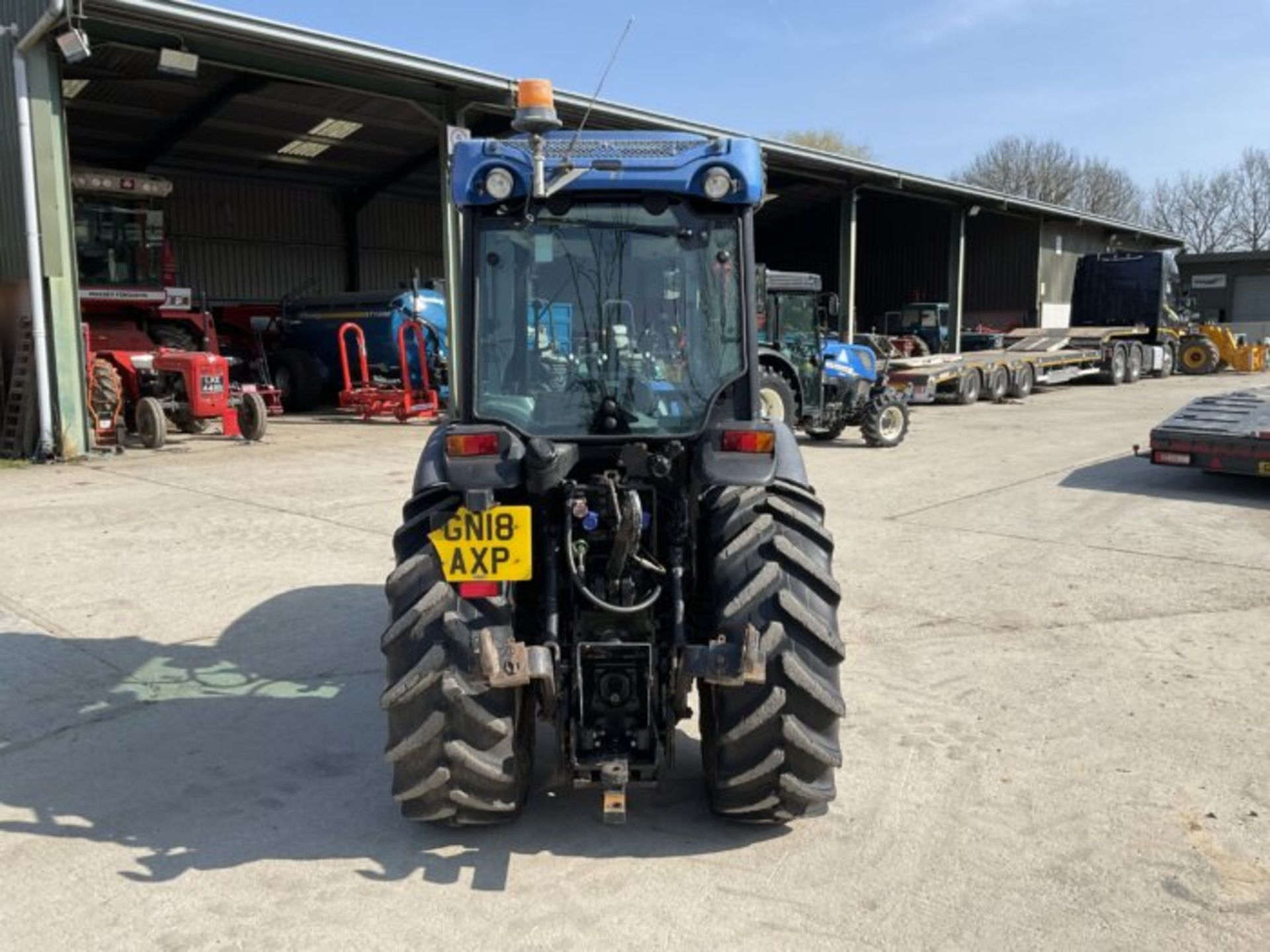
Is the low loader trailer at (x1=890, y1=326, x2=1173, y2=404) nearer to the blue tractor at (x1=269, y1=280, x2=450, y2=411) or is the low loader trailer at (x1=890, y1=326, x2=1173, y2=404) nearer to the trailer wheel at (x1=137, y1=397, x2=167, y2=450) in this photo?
the blue tractor at (x1=269, y1=280, x2=450, y2=411)

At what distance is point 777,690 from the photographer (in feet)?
11.1

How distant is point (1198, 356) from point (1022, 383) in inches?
466

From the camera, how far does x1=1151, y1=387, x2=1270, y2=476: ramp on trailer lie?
396 inches

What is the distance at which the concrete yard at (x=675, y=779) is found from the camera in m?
3.09

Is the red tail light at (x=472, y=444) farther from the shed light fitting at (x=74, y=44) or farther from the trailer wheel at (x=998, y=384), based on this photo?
the trailer wheel at (x=998, y=384)

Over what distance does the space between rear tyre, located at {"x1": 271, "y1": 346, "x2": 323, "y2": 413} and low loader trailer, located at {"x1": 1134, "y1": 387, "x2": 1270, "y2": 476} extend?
1525 cm

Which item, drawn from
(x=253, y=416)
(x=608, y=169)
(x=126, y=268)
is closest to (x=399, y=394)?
(x=253, y=416)

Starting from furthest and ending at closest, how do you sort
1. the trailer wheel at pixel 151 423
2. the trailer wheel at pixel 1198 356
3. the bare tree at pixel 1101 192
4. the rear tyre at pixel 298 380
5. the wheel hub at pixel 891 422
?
the bare tree at pixel 1101 192 → the trailer wheel at pixel 1198 356 → the rear tyre at pixel 298 380 → the wheel hub at pixel 891 422 → the trailer wheel at pixel 151 423

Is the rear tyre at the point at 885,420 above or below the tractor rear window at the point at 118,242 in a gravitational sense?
below


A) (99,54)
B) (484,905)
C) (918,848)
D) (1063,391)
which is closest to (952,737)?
(918,848)

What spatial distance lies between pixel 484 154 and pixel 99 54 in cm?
1540

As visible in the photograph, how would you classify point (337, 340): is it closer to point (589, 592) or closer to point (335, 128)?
point (335, 128)

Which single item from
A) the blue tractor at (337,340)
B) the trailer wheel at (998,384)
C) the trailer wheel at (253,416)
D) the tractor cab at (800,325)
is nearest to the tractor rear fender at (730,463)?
the tractor cab at (800,325)

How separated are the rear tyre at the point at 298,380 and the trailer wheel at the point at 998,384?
14.1m
